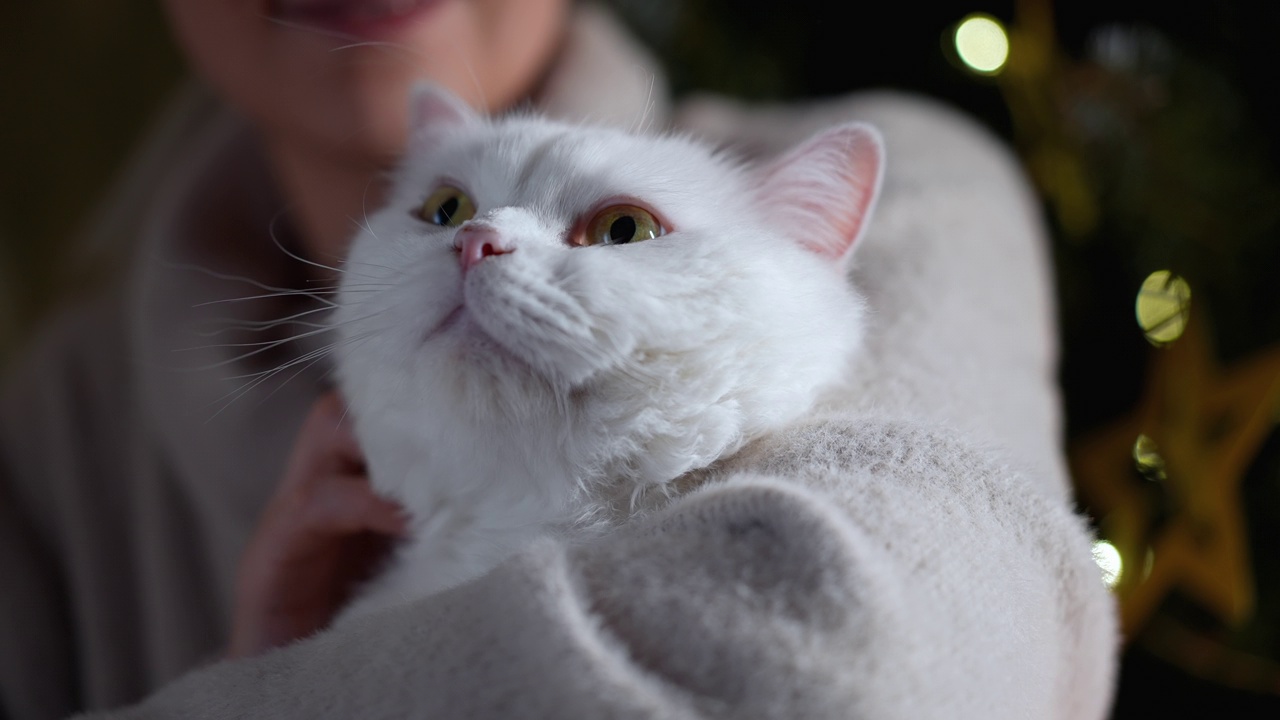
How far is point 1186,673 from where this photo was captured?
0.95m

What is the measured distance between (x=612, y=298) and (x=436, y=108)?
30 cm

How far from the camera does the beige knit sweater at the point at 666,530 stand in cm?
32

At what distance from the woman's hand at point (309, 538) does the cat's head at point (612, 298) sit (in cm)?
11

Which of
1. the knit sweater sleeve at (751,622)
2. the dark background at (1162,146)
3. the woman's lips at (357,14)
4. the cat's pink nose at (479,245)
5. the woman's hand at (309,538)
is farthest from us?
the dark background at (1162,146)

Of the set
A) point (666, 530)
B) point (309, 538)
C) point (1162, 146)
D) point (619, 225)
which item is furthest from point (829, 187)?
point (1162, 146)

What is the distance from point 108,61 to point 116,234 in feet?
1.52

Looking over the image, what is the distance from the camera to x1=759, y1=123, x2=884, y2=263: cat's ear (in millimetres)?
497

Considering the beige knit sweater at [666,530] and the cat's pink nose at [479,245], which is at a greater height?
the cat's pink nose at [479,245]

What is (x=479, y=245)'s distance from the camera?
0.41 metres

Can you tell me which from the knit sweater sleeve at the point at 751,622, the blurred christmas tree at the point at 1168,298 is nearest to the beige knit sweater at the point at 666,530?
the knit sweater sleeve at the point at 751,622

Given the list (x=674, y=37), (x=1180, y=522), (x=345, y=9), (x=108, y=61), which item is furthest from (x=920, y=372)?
(x=108, y=61)

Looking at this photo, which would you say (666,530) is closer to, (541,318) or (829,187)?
(541,318)

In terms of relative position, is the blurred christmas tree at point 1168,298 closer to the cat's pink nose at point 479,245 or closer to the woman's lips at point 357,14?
the woman's lips at point 357,14

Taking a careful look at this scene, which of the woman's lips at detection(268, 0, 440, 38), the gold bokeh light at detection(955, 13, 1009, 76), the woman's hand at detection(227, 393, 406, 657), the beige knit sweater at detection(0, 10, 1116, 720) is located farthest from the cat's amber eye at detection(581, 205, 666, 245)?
the gold bokeh light at detection(955, 13, 1009, 76)
